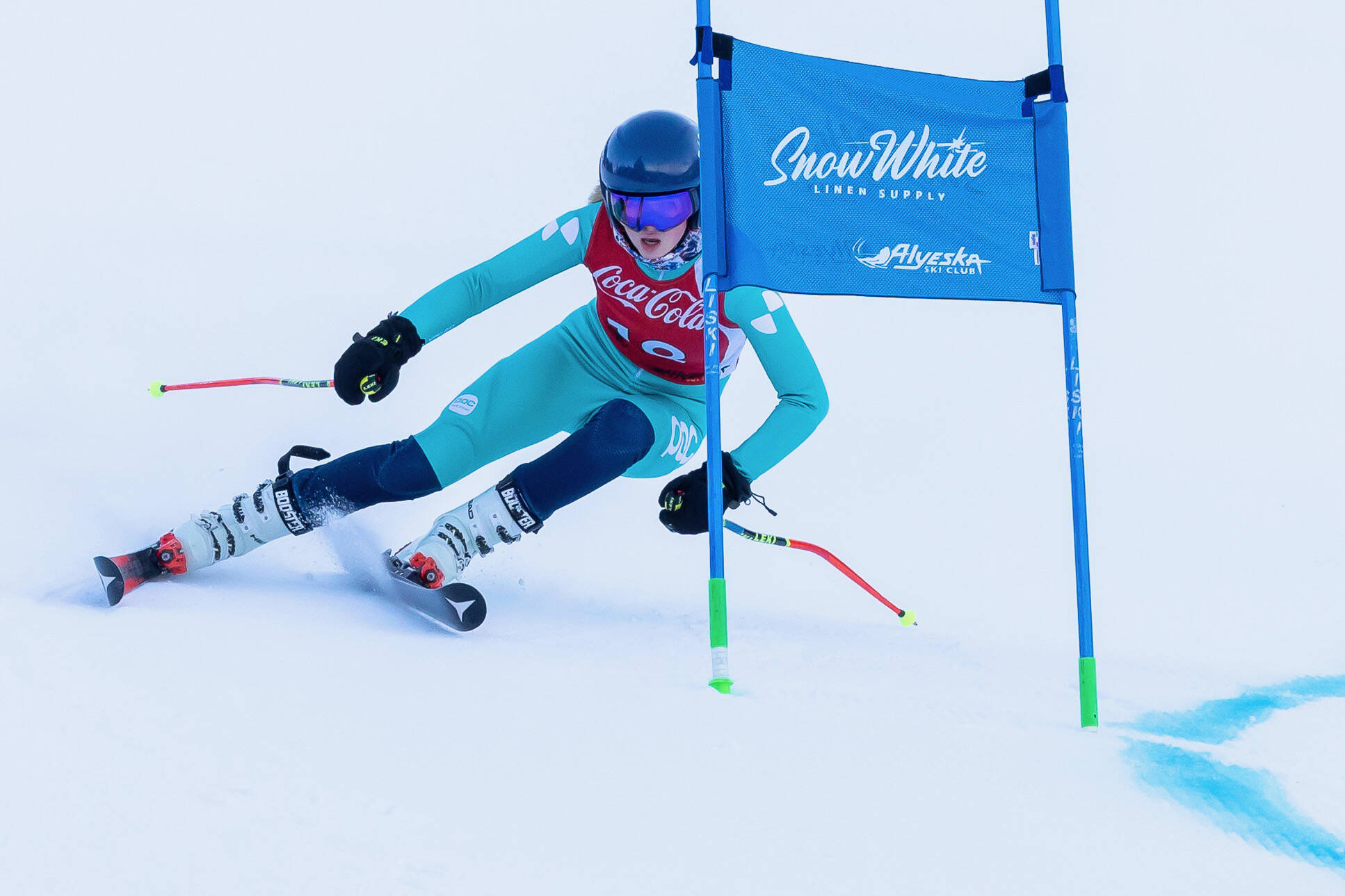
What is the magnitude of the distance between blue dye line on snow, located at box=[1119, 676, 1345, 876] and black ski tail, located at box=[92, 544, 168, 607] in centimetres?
206

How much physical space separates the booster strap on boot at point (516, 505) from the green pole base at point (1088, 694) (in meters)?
1.24

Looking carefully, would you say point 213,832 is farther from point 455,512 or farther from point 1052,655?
point 1052,655

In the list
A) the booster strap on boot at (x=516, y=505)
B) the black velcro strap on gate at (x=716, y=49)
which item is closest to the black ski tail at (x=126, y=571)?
the booster strap on boot at (x=516, y=505)

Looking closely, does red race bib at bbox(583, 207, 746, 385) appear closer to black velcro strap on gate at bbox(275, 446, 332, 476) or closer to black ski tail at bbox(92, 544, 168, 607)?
black velcro strap on gate at bbox(275, 446, 332, 476)

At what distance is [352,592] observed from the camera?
2752mm

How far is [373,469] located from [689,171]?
1045mm

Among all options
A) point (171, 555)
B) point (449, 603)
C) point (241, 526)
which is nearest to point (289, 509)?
point (241, 526)

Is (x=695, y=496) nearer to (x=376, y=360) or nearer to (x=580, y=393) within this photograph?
(x=580, y=393)

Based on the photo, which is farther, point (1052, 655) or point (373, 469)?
point (1052, 655)

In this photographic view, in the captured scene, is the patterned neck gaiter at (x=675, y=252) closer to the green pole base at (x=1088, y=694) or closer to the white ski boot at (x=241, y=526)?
the white ski boot at (x=241, y=526)

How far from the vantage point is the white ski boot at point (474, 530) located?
8.60 feet

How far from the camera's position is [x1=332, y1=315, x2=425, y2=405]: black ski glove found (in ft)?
8.52

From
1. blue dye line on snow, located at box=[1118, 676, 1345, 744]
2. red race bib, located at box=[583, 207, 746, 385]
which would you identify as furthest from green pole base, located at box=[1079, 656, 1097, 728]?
red race bib, located at box=[583, 207, 746, 385]

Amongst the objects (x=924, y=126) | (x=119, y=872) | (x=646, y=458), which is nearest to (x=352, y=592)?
(x=646, y=458)
